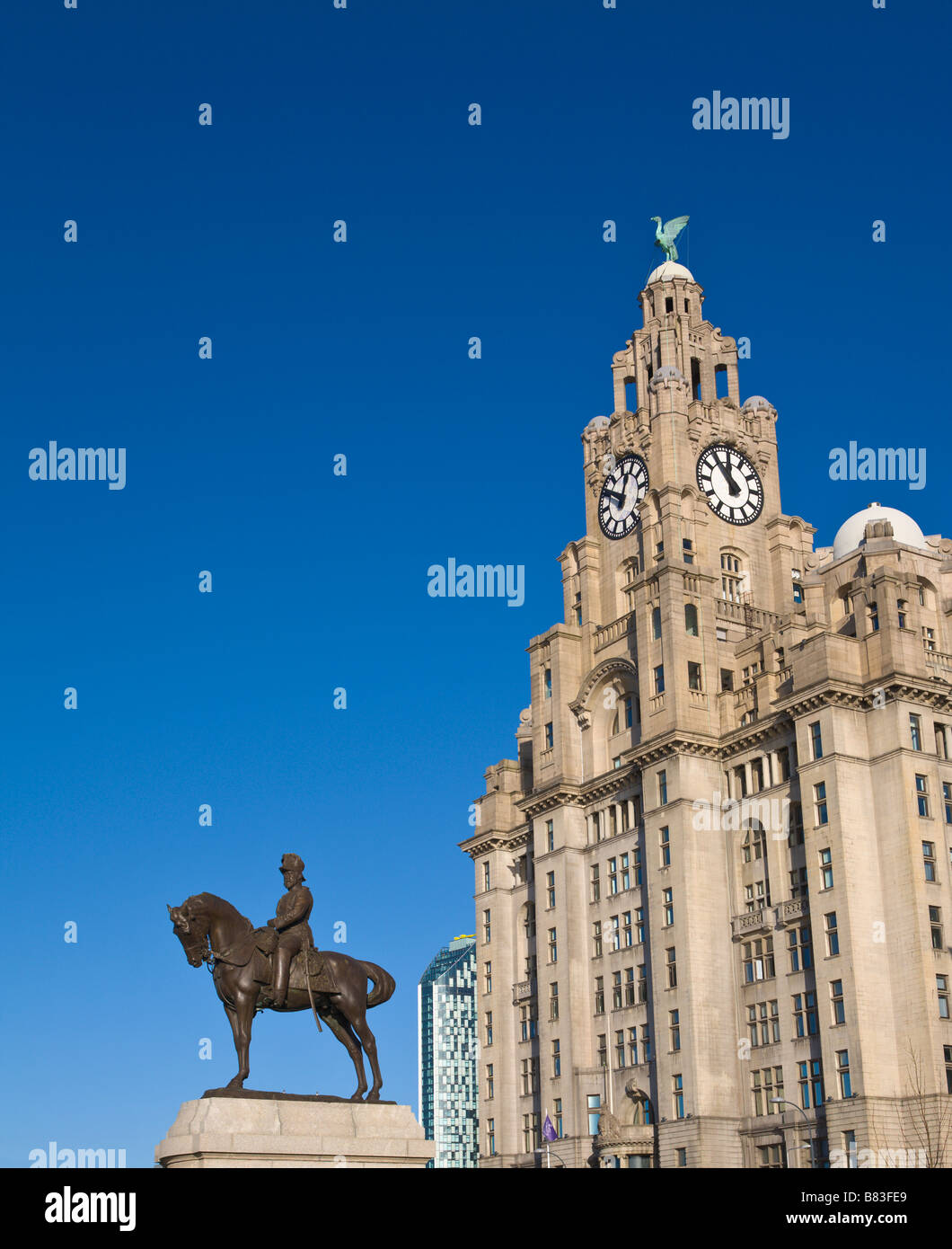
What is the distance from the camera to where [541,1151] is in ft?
335

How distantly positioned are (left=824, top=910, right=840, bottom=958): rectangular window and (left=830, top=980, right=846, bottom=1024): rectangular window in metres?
1.70

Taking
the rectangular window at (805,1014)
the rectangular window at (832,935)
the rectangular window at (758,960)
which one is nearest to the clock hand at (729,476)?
the rectangular window at (758,960)

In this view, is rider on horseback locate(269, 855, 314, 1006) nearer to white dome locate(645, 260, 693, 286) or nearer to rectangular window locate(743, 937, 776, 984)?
rectangular window locate(743, 937, 776, 984)

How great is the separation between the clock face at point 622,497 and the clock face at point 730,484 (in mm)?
4842

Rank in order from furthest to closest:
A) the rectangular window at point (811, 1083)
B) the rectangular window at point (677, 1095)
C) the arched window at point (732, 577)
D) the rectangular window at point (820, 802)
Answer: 1. the arched window at point (732, 577)
2. the rectangular window at point (677, 1095)
3. the rectangular window at point (820, 802)
4. the rectangular window at point (811, 1083)

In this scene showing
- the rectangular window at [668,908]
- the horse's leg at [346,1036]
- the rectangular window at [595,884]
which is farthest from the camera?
the rectangular window at [595,884]

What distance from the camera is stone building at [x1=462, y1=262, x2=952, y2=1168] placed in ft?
274

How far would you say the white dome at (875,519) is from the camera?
106 m

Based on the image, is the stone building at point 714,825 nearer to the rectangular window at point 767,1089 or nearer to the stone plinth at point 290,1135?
the rectangular window at point 767,1089

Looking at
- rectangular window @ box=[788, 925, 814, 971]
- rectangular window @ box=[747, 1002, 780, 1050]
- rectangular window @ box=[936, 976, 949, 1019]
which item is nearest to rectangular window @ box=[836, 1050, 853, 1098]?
rectangular window @ box=[936, 976, 949, 1019]

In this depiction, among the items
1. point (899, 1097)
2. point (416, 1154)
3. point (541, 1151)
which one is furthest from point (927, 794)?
point (416, 1154)

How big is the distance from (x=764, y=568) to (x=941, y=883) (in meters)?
33.7

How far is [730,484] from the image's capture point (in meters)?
113
